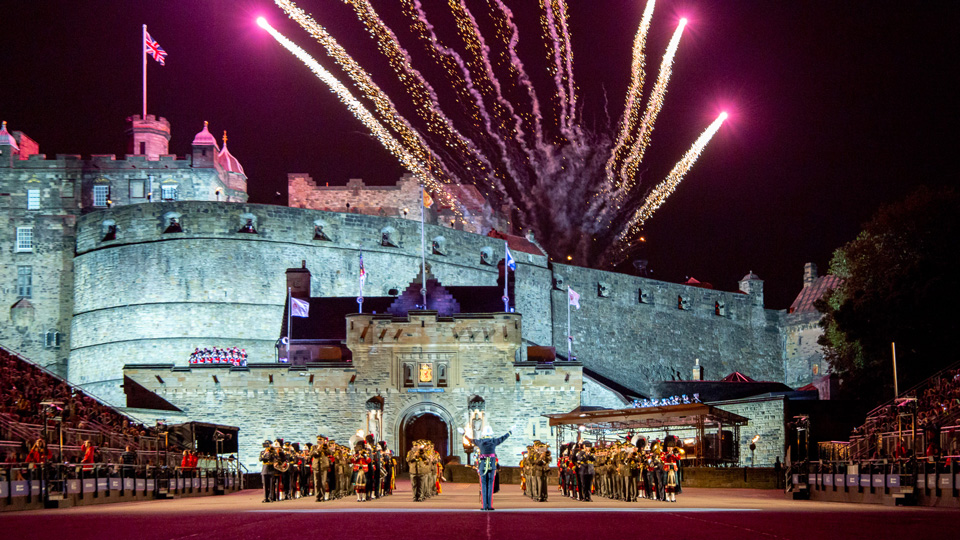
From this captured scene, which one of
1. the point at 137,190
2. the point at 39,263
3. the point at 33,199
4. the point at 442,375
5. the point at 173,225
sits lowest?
the point at 442,375

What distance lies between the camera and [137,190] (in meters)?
65.4

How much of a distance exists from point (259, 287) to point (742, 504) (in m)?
38.6

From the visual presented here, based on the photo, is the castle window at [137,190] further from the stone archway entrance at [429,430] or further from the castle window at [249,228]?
the stone archway entrance at [429,430]

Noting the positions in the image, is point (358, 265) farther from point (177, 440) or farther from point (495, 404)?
point (177, 440)

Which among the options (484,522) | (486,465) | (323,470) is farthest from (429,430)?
(484,522)

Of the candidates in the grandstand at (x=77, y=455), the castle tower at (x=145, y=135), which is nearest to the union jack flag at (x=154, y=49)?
the castle tower at (x=145, y=135)

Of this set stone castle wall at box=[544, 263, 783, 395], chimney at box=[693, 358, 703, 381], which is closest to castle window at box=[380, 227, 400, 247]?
stone castle wall at box=[544, 263, 783, 395]

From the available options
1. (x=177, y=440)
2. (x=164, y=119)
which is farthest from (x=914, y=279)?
(x=164, y=119)

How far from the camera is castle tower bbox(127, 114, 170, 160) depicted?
228ft

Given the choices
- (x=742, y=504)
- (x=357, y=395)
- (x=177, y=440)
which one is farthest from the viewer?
(x=357, y=395)

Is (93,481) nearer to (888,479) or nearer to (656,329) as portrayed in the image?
(888,479)

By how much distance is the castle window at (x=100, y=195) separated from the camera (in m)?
64.3

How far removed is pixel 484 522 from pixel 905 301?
29.2 metres

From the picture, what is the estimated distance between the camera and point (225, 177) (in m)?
69.9
